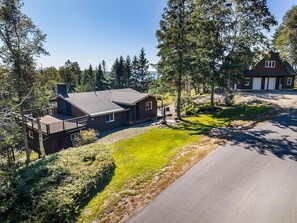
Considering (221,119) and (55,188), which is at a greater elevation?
(221,119)

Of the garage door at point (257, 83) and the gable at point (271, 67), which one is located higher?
the gable at point (271, 67)

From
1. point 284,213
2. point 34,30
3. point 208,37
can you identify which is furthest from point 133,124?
point 284,213

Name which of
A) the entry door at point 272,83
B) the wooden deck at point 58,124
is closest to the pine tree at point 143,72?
the entry door at point 272,83

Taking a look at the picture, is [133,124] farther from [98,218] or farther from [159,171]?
[98,218]

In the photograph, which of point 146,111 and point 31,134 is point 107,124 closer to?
point 146,111

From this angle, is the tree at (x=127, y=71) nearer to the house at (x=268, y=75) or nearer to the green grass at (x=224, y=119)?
the house at (x=268, y=75)

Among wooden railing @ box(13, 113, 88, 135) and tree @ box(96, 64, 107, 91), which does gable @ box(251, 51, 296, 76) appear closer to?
wooden railing @ box(13, 113, 88, 135)

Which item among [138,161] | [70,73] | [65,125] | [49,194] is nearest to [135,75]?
[70,73]
